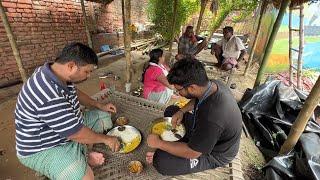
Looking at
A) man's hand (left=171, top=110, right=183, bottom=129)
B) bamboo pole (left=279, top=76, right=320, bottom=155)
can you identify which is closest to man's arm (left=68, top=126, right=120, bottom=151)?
man's hand (left=171, top=110, right=183, bottom=129)

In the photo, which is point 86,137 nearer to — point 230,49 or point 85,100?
point 85,100

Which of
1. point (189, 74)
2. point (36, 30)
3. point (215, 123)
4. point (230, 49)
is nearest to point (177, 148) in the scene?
point (215, 123)

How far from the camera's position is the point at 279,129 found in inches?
129

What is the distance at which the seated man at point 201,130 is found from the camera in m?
1.60

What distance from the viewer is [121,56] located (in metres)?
7.90

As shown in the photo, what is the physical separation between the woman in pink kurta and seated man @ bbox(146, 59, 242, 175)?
1425 millimetres

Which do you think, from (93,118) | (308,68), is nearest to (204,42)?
(308,68)

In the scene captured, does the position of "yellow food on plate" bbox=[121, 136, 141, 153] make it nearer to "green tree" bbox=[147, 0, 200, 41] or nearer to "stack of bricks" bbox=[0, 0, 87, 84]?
"stack of bricks" bbox=[0, 0, 87, 84]

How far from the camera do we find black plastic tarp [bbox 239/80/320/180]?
8.15 ft

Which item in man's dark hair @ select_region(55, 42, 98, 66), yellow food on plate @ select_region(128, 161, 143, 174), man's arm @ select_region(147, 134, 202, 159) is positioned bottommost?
yellow food on plate @ select_region(128, 161, 143, 174)

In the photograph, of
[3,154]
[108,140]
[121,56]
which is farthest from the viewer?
[121,56]

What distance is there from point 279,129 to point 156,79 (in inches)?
80.2

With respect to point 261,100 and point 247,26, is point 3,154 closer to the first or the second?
point 261,100

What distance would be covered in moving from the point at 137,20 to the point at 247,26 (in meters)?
6.42
